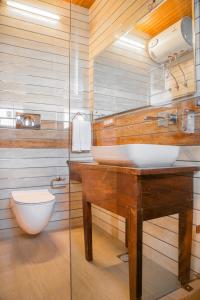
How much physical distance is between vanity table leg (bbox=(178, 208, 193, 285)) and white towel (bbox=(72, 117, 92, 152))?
A: 128 cm

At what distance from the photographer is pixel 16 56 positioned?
2.22 metres

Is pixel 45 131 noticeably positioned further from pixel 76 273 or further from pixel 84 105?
pixel 76 273

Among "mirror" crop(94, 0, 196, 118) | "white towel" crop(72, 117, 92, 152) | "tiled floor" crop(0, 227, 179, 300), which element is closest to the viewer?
"tiled floor" crop(0, 227, 179, 300)

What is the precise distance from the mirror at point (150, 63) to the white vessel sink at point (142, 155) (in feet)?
1.40

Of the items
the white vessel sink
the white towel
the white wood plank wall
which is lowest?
the white vessel sink

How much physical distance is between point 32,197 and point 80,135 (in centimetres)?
82

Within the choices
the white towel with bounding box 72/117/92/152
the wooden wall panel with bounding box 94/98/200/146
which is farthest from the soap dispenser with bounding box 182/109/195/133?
the white towel with bounding box 72/117/92/152

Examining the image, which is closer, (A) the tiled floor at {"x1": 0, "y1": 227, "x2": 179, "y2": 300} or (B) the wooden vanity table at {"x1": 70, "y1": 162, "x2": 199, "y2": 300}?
(B) the wooden vanity table at {"x1": 70, "y1": 162, "x2": 199, "y2": 300}

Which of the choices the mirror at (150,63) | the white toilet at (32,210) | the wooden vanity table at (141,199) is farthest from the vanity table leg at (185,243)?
the white toilet at (32,210)

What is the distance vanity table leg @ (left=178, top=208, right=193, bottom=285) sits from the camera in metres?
1.34

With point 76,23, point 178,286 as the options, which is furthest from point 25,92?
point 178,286

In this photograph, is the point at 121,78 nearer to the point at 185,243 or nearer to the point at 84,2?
the point at 84,2

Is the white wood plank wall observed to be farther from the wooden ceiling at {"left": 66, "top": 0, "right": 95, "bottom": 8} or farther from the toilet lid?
the toilet lid

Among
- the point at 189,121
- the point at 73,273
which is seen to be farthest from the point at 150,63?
the point at 73,273
